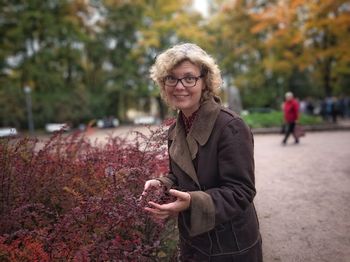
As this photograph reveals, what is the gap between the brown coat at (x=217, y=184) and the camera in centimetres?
169

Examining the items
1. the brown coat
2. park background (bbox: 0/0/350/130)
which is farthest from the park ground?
park background (bbox: 0/0/350/130)

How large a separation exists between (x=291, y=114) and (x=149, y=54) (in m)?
25.9

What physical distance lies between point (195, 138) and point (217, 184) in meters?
0.27

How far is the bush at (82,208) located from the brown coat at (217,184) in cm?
32

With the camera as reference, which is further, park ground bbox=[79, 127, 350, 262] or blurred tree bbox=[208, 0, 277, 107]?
blurred tree bbox=[208, 0, 277, 107]

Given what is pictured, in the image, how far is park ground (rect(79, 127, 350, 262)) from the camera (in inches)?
142

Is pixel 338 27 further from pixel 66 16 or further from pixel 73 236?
pixel 66 16

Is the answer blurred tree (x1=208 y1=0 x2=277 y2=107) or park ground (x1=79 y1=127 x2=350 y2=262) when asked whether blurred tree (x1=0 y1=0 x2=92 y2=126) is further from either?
park ground (x1=79 y1=127 x2=350 y2=262)

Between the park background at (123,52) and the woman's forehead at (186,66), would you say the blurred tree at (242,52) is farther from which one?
the woman's forehead at (186,66)

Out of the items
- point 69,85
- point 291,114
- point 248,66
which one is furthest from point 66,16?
point 291,114

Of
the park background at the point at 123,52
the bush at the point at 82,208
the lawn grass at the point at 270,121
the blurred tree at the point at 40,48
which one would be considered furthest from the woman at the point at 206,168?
the blurred tree at the point at 40,48

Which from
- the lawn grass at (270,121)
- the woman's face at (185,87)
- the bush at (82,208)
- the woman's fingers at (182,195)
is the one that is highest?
the woman's face at (185,87)

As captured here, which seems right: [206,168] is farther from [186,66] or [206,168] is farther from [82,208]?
[82,208]

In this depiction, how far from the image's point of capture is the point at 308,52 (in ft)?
69.3
